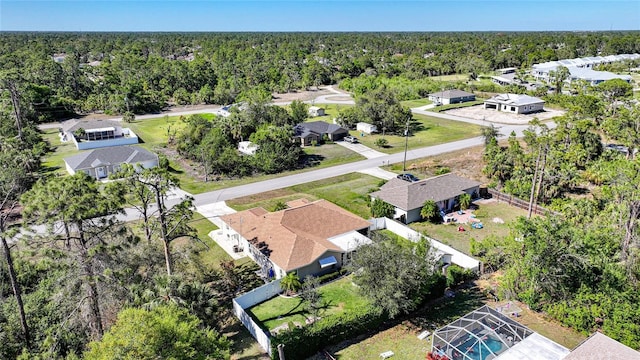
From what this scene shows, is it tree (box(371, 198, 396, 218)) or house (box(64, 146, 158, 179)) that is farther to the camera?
house (box(64, 146, 158, 179))

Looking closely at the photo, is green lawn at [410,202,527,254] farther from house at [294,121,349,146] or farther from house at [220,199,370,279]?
house at [294,121,349,146]

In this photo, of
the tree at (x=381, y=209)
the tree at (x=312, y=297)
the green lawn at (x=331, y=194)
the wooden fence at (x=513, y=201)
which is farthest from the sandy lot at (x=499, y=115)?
the tree at (x=312, y=297)

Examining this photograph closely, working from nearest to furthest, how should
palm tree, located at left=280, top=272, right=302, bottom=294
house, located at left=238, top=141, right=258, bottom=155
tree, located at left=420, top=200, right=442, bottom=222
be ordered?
palm tree, located at left=280, top=272, right=302, bottom=294, tree, located at left=420, top=200, right=442, bottom=222, house, located at left=238, top=141, right=258, bottom=155

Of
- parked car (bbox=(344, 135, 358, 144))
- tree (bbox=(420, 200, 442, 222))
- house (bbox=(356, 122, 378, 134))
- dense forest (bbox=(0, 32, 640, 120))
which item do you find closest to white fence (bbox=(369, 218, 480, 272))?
tree (bbox=(420, 200, 442, 222))

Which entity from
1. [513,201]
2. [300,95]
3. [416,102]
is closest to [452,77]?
[416,102]

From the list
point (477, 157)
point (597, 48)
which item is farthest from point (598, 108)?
point (597, 48)

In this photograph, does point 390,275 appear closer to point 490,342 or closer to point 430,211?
point 490,342
